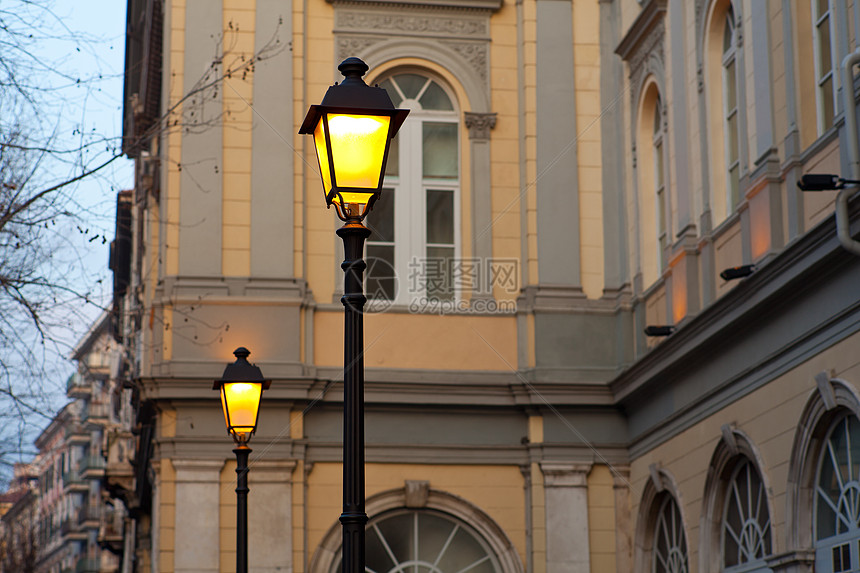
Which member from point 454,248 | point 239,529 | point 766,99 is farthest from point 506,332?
point 239,529

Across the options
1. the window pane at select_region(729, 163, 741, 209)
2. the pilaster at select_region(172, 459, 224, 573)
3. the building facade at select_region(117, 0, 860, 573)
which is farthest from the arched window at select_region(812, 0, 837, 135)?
→ the pilaster at select_region(172, 459, 224, 573)

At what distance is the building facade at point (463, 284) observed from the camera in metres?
17.7

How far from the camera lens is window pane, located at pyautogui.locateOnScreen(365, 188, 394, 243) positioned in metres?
20.2

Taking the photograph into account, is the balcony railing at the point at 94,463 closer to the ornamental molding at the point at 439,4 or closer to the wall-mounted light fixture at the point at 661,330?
the ornamental molding at the point at 439,4

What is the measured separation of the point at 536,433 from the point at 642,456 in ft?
4.92

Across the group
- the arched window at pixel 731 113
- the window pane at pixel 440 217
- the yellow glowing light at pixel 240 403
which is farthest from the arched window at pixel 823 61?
the window pane at pixel 440 217

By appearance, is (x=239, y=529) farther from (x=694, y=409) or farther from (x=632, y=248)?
(x=632, y=248)

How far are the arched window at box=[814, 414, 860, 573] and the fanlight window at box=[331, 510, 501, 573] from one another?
670 centimetres

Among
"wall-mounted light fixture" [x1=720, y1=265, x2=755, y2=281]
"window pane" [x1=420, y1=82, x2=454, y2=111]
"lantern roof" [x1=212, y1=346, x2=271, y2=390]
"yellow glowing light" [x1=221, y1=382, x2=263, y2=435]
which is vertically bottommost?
"yellow glowing light" [x1=221, y1=382, x2=263, y2=435]

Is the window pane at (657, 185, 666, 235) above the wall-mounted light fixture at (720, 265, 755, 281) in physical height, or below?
above

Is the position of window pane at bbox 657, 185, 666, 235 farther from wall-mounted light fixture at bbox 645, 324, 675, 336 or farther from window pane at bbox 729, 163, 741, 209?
window pane at bbox 729, 163, 741, 209

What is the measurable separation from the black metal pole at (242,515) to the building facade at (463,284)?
499cm

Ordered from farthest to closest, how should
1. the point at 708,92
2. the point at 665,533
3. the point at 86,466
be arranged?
the point at 86,466 < the point at 665,533 < the point at 708,92

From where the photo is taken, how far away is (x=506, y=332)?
19.7 meters
